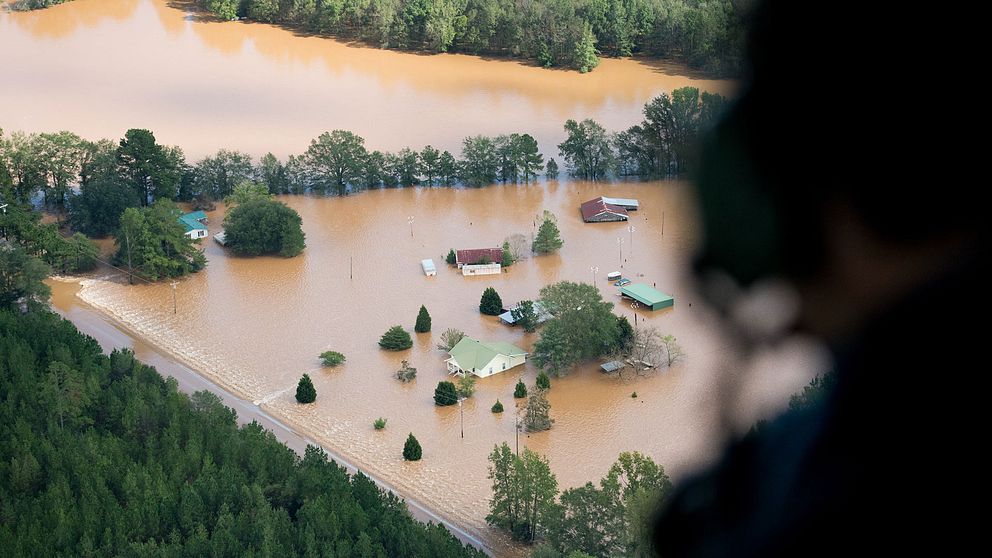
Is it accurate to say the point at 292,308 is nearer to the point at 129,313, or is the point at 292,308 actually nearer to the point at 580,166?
the point at 129,313

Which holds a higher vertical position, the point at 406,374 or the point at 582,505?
the point at 582,505

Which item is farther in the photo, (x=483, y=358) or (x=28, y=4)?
(x=28, y=4)

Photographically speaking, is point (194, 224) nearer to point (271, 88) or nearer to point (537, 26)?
point (271, 88)

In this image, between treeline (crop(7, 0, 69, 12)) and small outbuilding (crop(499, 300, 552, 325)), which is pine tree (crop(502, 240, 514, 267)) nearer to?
small outbuilding (crop(499, 300, 552, 325))

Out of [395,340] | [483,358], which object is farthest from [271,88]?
[483,358]

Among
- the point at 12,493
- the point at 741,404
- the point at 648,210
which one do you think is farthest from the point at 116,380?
the point at 741,404

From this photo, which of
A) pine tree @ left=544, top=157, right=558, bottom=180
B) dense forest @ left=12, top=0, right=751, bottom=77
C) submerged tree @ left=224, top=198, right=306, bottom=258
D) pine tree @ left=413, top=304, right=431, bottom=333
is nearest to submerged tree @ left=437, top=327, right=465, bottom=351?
pine tree @ left=413, top=304, right=431, bottom=333

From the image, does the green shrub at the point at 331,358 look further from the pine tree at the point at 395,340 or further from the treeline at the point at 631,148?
the treeline at the point at 631,148

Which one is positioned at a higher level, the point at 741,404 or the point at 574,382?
the point at 741,404
